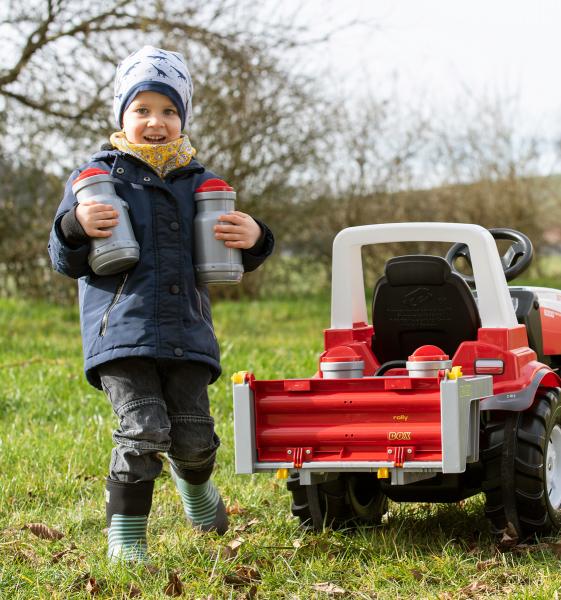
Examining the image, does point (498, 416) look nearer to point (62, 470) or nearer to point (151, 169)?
point (151, 169)

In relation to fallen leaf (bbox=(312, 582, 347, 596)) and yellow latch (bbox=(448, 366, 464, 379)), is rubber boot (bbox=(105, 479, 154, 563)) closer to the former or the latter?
fallen leaf (bbox=(312, 582, 347, 596))

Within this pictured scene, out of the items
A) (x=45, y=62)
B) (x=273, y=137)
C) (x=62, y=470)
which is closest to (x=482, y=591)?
(x=62, y=470)

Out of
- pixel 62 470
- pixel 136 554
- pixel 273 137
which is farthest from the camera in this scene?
pixel 273 137

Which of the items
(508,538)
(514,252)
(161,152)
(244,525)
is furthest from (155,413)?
(514,252)

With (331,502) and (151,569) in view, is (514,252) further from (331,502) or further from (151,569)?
(151,569)

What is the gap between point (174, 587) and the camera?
3.18 m

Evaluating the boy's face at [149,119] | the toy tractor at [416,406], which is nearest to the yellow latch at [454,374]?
the toy tractor at [416,406]

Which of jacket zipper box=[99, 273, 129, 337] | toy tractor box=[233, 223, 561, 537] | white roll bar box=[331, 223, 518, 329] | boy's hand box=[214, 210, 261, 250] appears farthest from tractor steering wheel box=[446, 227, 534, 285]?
jacket zipper box=[99, 273, 129, 337]

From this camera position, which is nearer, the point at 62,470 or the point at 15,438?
the point at 62,470

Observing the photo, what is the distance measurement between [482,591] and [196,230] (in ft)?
4.91

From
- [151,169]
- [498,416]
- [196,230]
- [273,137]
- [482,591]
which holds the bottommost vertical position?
[482,591]

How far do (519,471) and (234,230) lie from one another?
1263 millimetres

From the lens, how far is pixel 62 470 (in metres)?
4.72

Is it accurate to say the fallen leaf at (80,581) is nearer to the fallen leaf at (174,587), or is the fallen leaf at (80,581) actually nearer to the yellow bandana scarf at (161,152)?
the fallen leaf at (174,587)
